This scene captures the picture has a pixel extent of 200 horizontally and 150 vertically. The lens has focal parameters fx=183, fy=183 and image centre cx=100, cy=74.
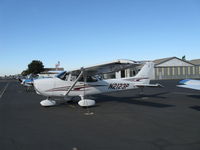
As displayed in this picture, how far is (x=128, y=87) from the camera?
457 inches

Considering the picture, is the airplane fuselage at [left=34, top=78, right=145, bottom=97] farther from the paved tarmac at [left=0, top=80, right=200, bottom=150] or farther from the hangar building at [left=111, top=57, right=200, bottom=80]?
the hangar building at [left=111, top=57, right=200, bottom=80]

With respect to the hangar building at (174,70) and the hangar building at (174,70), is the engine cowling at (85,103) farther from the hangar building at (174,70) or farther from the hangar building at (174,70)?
the hangar building at (174,70)

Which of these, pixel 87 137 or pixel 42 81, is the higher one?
pixel 42 81

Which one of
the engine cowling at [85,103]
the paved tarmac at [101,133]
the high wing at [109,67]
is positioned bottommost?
the paved tarmac at [101,133]

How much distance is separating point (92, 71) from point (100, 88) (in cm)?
145

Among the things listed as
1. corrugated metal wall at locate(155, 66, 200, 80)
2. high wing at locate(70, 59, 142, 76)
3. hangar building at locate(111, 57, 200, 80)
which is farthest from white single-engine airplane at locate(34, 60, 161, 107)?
corrugated metal wall at locate(155, 66, 200, 80)

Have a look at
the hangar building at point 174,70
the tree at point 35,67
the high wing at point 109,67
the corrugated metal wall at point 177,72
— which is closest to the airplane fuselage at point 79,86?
the high wing at point 109,67

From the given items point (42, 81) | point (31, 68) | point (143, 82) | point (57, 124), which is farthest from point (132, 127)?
point (31, 68)

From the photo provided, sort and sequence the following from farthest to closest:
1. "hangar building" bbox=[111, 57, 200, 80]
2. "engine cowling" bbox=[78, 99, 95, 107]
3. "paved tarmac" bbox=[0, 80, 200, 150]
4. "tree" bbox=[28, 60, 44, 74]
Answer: "tree" bbox=[28, 60, 44, 74] < "hangar building" bbox=[111, 57, 200, 80] < "engine cowling" bbox=[78, 99, 95, 107] < "paved tarmac" bbox=[0, 80, 200, 150]

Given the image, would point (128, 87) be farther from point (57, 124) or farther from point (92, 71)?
point (57, 124)

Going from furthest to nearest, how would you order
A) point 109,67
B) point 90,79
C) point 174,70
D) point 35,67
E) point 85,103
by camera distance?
point 35,67 < point 174,70 < point 90,79 < point 85,103 < point 109,67

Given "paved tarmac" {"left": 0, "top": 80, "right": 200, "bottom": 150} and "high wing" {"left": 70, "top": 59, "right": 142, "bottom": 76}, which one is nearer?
"paved tarmac" {"left": 0, "top": 80, "right": 200, "bottom": 150}

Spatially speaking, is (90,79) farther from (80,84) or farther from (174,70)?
(174,70)

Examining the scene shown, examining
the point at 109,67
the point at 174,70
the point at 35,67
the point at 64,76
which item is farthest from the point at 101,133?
the point at 35,67
